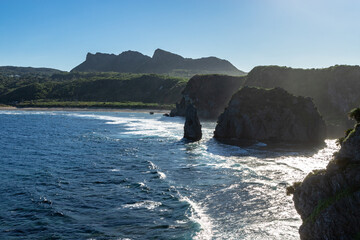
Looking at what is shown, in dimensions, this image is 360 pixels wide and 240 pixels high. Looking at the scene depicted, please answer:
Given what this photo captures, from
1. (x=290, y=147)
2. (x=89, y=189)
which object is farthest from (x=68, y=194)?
(x=290, y=147)

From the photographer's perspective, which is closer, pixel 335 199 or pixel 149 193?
pixel 335 199

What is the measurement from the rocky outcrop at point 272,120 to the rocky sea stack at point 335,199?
60.1 metres

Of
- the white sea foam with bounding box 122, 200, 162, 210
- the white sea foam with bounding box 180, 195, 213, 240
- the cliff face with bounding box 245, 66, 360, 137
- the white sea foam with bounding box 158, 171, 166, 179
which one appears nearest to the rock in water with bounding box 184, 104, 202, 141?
the white sea foam with bounding box 158, 171, 166, 179

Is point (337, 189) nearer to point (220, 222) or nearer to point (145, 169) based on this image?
point (220, 222)

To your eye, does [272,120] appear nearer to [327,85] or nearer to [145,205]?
[145,205]

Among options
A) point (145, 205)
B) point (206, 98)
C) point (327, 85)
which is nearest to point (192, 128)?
point (145, 205)

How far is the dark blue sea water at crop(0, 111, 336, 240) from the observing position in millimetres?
27000

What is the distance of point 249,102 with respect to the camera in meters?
90.1

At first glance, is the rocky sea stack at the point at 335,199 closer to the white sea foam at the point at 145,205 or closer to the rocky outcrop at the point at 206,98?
the white sea foam at the point at 145,205

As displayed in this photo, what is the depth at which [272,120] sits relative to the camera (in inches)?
3332

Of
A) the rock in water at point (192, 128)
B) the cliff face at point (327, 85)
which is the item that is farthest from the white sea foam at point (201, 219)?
the cliff face at point (327, 85)

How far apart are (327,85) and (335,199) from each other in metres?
132

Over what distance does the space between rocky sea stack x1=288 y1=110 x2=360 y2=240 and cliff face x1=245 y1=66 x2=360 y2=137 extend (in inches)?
3558

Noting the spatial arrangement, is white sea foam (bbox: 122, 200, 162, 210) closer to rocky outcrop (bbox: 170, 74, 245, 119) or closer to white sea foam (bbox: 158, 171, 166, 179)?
white sea foam (bbox: 158, 171, 166, 179)
